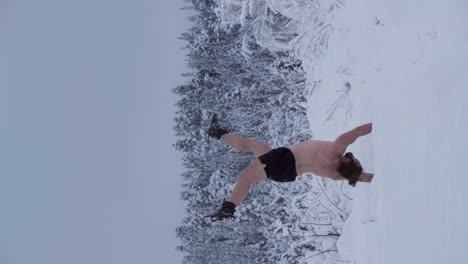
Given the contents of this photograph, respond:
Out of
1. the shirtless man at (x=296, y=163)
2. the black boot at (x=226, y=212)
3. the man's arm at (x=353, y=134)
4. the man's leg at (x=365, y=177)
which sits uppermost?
the man's arm at (x=353, y=134)

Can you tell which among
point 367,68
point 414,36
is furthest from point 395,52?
point 367,68

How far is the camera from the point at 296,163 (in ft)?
A: 14.3

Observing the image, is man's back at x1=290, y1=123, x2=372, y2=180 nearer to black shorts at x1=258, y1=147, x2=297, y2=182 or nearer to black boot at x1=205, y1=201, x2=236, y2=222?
black shorts at x1=258, y1=147, x2=297, y2=182

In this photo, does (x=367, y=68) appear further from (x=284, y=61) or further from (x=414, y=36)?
(x=284, y=61)

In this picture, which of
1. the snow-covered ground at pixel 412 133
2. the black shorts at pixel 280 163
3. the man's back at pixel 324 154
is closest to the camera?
the snow-covered ground at pixel 412 133

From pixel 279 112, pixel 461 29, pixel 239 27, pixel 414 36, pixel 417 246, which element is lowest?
pixel 417 246

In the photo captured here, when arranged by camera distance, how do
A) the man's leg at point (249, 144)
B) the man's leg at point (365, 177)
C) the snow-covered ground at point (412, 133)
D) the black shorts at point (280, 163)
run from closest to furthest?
the snow-covered ground at point (412, 133) → the man's leg at point (365, 177) → the black shorts at point (280, 163) → the man's leg at point (249, 144)

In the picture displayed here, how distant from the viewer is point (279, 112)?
10.5 meters

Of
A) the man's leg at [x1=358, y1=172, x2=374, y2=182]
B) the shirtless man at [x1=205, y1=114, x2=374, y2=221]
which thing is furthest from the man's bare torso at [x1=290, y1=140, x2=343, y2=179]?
the man's leg at [x1=358, y1=172, x2=374, y2=182]

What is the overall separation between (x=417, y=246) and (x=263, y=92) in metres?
8.79

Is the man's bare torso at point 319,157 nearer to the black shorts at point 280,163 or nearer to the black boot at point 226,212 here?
the black shorts at point 280,163

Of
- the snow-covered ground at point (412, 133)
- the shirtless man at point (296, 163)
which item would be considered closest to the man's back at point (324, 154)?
the shirtless man at point (296, 163)

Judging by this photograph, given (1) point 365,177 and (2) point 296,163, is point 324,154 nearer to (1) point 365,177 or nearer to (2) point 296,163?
(2) point 296,163

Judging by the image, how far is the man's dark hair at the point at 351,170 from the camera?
13.0 ft
